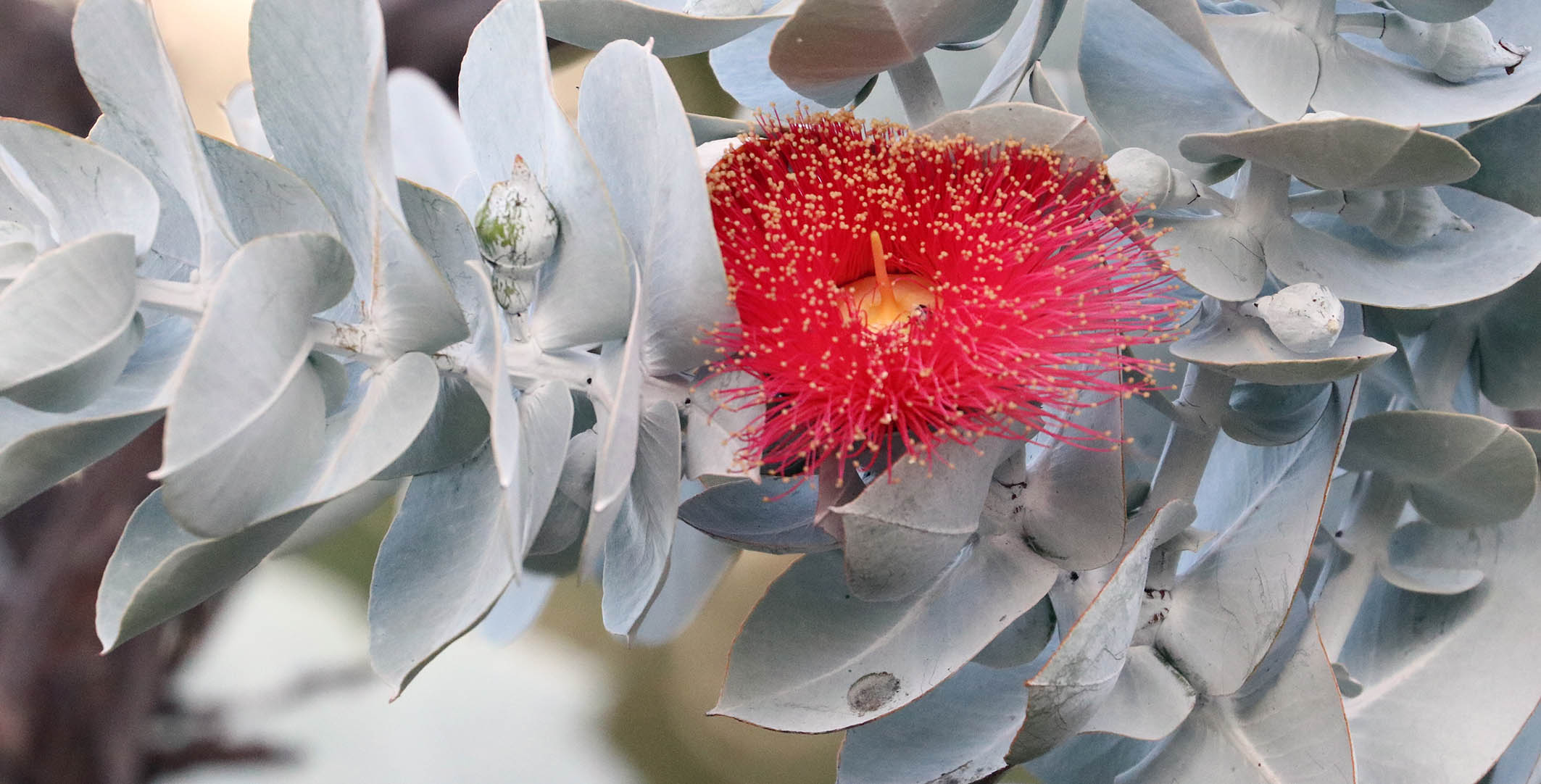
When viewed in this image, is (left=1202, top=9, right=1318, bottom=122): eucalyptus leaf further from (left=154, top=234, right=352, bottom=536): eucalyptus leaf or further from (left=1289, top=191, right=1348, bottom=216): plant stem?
(left=154, top=234, right=352, bottom=536): eucalyptus leaf

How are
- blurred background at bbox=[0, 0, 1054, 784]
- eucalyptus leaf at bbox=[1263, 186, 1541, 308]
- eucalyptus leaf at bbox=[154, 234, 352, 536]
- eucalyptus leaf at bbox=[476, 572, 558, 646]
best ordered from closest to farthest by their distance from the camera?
eucalyptus leaf at bbox=[154, 234, 352, 536], eucalyptus leaf at bbox=[1263, 186, 1541, 308], eucalyptus leaf at bbox=[476, 572, 558, 646], blurred background at bbox=[0, 0, 1054, 784]

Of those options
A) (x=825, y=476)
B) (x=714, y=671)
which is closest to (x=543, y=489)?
(x=825, y=476)

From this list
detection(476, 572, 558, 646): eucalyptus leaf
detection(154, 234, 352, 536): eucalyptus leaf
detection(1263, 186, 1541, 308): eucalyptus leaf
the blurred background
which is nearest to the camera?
detection(154, 234, 352, 536): eucalyptus leaf

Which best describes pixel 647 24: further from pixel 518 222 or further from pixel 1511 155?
pixel 1511 155

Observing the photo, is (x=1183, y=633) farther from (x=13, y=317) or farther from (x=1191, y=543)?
(x=13, y=317)

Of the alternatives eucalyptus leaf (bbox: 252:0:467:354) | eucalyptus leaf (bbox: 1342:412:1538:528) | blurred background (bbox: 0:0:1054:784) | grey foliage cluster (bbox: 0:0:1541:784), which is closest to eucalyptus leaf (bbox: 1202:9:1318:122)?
grey foliage cluster (bbox: 0:0:1541:784)

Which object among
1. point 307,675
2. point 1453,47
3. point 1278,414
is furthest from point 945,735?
point 307,675
